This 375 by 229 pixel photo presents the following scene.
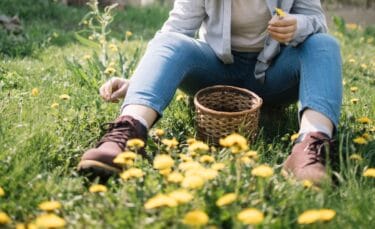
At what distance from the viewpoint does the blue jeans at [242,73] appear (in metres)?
1.55

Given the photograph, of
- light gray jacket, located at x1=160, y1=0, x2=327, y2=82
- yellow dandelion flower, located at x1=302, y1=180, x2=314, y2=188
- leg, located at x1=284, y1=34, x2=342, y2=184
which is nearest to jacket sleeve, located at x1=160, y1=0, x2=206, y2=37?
light gray jacket, located at x1=160, y1=0, x2=327, y2=82

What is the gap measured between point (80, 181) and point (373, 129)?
1.05 m

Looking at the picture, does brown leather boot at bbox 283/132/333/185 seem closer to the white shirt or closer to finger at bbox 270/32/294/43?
finger at bbox 270/32/294/43

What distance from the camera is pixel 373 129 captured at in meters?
1.82

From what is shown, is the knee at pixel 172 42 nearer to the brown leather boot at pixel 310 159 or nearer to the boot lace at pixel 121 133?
the boot lace at pixel 121 133

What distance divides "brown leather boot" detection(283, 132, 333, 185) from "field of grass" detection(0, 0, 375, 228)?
0.04 meters

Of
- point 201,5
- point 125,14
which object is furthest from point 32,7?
point 201,5

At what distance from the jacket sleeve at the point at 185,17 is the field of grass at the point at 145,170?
1.01 ft

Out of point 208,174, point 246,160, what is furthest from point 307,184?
point 208,174

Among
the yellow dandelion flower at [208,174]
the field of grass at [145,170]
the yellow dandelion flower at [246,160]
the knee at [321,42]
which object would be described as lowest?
the field of grass at [145,170]

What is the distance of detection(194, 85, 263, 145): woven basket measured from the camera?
162 centimetres

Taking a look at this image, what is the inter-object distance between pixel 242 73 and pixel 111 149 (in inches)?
27.2

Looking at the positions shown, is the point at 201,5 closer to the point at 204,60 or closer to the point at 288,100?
the point at 204,60

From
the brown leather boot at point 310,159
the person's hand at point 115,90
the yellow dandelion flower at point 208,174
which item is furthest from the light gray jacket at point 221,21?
the yellow dandelion flower at point 208,174
